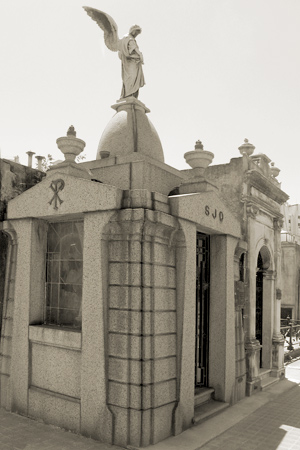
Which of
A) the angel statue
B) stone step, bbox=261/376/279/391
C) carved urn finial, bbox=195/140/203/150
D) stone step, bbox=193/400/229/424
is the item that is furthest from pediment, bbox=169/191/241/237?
stone step, bbox=261/376/279/391

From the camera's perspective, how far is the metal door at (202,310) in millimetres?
8078

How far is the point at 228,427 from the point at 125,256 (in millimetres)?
3544

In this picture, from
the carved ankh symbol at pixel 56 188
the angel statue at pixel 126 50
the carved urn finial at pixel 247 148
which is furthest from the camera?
the carved urn finial at pixel 247 148

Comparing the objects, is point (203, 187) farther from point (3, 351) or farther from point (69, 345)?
point (3, 351)

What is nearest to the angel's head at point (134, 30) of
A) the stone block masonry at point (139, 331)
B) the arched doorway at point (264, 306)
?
the stone block masonry at point (139, 331)

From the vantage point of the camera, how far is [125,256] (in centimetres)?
600

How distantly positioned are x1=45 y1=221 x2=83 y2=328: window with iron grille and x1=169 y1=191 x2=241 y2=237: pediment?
1799mm

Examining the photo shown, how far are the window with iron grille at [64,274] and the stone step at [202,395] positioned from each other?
258 cm

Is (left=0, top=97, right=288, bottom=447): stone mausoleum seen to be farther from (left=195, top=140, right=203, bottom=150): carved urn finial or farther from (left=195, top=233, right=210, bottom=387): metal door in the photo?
(left=195, top=140, right=203, bottom=150): carved urn finial

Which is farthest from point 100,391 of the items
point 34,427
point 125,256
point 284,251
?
point 284,251

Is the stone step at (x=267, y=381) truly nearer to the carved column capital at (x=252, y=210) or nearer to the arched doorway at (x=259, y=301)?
the arched doorway at (x=259, y=301)

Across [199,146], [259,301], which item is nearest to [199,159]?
[199,146]

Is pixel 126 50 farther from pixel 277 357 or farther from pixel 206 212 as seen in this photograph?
pixel 277 357

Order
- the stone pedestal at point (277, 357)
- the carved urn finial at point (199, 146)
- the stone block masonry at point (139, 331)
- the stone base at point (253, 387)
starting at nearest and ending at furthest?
the stone block masonry at point (139, 331) < the carved urn finial at point (199, 146) < the stone base at point (253, 387) < the stone pedestal at point (277, 357)
